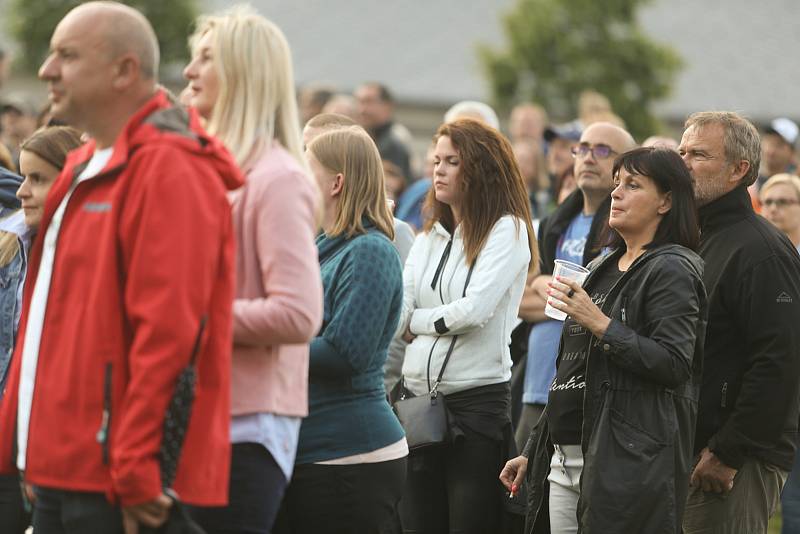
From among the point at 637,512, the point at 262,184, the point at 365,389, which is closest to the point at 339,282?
the point at 365,389

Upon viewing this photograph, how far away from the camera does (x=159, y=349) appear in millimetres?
3068

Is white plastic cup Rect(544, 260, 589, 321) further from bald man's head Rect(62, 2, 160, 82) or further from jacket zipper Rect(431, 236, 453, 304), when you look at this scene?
bald man's head Rect(62, 2, 160, 82)

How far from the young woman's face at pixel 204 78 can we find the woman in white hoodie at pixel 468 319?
220cm

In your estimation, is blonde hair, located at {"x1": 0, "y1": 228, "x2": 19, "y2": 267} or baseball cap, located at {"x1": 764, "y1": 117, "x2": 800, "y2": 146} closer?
blonde hair, located at {"x1": 0, "y1": 228, "x2": 19, "y2": 267}

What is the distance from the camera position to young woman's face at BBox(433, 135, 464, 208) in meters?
5.96

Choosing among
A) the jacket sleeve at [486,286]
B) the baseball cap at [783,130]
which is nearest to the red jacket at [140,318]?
the jacket sleeve at [486,286]

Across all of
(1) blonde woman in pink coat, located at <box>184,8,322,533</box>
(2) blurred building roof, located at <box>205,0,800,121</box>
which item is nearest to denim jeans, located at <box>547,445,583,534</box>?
(1) blonde woman in pink coat, located at <box>184,8,322,533</box>

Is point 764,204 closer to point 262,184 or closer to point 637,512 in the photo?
point 637,512

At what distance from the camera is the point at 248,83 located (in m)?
3.61

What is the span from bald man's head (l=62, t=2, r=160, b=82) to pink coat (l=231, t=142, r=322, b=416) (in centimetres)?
46

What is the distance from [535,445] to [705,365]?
0.84 m

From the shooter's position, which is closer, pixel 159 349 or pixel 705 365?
pixel 159 349

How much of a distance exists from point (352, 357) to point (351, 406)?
0.21 metres

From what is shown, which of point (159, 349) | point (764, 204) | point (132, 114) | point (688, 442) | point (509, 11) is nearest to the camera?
point (159, 349)
